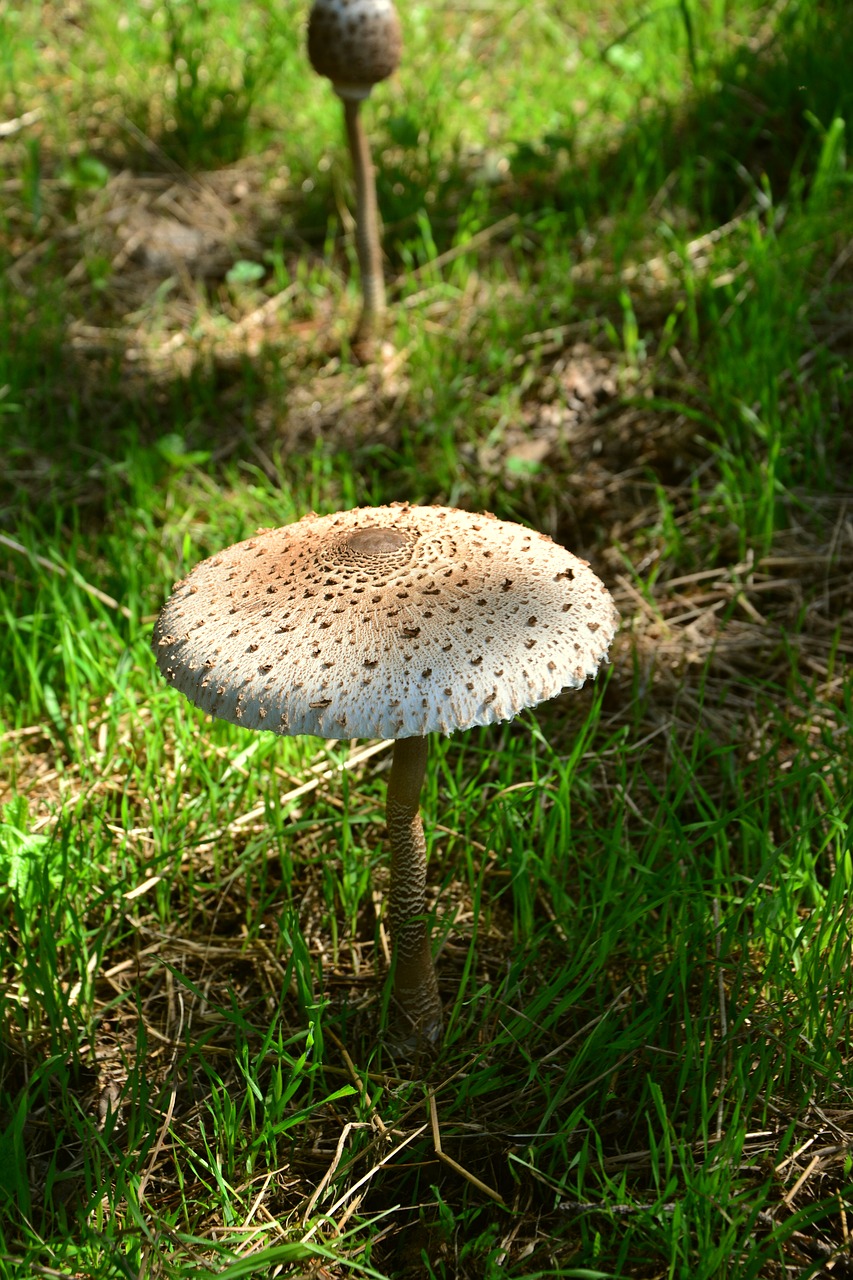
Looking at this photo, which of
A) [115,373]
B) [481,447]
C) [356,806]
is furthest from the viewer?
[115,373]

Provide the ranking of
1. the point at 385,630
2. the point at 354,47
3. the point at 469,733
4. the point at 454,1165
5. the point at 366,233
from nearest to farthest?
1. the point at 385,630
2. the point at 454,1165
3. the point at 469,733
4. the point at 354,47
5. the point at 366,233

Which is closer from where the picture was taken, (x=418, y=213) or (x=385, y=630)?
(x=385, y=630)

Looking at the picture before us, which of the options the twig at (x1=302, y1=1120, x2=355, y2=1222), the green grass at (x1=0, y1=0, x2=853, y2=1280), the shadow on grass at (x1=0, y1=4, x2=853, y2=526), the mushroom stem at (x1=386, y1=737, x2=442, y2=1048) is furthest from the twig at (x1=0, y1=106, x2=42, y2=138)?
the twig at (x1=302, y1=1120, x2=355, y2=1222)

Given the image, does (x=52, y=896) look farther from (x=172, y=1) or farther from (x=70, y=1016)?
(x=172, y=1)

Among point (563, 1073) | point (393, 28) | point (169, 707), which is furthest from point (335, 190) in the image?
point (563, 1073)

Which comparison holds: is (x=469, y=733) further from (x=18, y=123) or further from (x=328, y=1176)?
(x=18, y=123)

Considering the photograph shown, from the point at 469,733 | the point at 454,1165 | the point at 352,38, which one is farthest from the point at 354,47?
the point at 454,1165

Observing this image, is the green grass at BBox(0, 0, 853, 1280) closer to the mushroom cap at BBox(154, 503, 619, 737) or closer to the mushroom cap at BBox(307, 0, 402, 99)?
the mushroom cap at BBox(154, 503, 619, 737)
